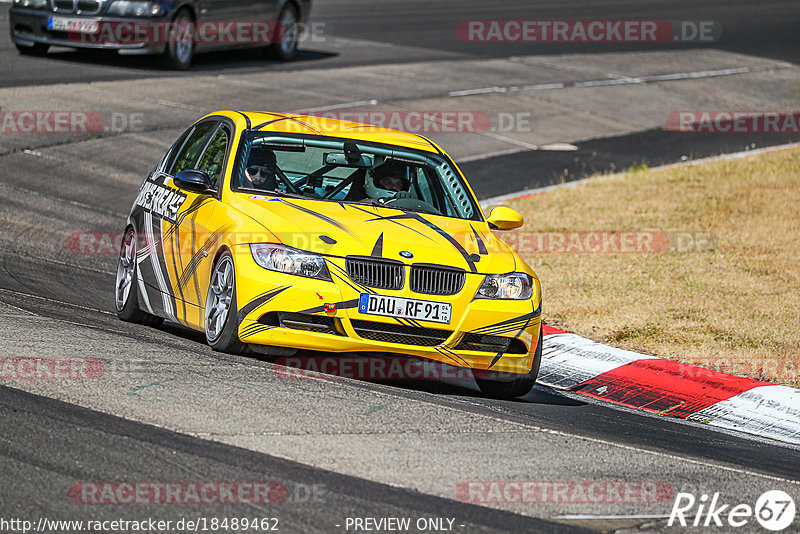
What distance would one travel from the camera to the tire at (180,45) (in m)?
20.7

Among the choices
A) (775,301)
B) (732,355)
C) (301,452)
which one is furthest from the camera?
(775,301)

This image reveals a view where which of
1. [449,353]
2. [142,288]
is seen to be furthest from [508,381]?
[142,288]

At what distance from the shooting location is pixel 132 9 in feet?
64.7

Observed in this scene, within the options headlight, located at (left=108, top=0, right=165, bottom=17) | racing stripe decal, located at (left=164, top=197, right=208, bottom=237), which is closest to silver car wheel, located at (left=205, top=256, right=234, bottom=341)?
racing stripe decal, located at (left=164, top=197, right=208, bottom=237)

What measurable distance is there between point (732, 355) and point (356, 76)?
564 inches

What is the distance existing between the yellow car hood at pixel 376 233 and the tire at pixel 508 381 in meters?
0.64

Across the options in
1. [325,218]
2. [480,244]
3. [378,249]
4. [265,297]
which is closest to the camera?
[265,297]

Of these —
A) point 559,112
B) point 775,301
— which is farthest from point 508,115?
point 775,301

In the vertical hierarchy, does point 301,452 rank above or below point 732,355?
above

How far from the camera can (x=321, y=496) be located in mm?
5289

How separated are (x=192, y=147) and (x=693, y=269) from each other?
5.72 metres

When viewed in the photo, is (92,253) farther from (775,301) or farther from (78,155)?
(775,301)

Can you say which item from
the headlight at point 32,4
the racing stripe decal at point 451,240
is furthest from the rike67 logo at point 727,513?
the headlight at point 32,4

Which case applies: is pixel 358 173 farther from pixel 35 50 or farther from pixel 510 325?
pixel 35 50
